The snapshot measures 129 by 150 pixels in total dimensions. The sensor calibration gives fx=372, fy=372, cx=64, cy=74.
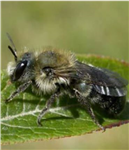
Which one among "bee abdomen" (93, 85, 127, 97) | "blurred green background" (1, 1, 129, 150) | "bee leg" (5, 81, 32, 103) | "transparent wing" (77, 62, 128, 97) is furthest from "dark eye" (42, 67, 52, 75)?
"blurred green background" (1, 1, 129, 150)

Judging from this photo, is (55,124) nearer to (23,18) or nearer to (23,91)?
(23,91)

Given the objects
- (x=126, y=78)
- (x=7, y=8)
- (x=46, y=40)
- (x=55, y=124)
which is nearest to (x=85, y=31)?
(x=46, y=40)

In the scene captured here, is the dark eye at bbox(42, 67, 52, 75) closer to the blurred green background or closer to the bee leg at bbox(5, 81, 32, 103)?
the bee leg at bbox(5, 81, 32, 103)

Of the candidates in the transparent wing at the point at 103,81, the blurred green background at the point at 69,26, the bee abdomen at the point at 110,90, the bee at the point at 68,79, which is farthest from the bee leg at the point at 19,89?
the blurred green background at the point at 69,26

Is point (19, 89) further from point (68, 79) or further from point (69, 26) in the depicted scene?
point (69, 26)

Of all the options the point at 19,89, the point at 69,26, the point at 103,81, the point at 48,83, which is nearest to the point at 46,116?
the point at 19,89

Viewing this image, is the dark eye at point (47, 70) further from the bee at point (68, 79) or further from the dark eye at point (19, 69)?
the dark eye at point (19, 69)
